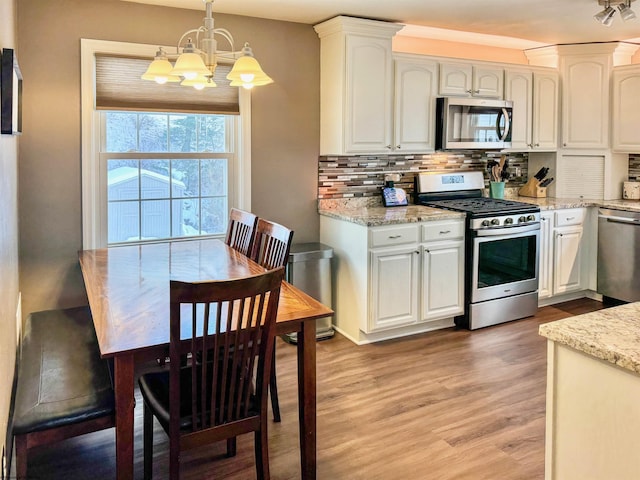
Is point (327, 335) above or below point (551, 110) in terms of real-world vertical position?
below

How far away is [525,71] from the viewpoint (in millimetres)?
4766

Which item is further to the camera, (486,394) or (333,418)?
(486,394)

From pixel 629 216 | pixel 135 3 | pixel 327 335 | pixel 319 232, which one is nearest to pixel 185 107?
pixel 135 3

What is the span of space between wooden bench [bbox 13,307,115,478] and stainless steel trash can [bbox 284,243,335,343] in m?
1.60

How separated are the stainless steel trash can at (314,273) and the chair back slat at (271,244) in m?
0.74

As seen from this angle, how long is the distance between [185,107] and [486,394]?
2.73 metres

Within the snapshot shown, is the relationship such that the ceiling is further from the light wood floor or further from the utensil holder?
the light wood floor

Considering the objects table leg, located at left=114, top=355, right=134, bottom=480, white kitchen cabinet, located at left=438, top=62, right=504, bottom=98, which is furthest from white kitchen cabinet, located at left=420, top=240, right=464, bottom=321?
table leg, located at left=114, top=355, right=134, bottom=480

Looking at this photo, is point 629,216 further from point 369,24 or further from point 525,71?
point 369,24

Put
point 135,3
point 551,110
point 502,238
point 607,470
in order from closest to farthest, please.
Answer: point 607,470, point 135,3, point 502,238, point 551,110

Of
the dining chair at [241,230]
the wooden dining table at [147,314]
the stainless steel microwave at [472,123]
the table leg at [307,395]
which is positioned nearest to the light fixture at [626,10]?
the stainless steel microwave at [472,123]

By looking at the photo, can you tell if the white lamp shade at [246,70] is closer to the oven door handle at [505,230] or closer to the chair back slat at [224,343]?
the chair back slat at [224,343]

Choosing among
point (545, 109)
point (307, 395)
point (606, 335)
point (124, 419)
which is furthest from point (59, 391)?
point (545, 109)

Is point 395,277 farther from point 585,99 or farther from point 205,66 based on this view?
point 585,99
